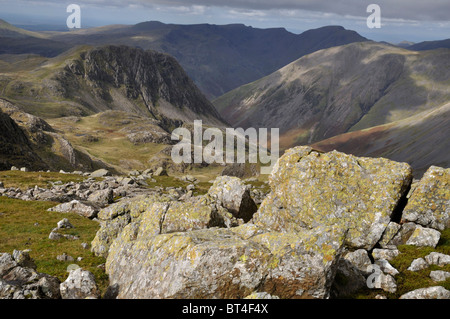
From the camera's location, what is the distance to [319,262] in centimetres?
1418

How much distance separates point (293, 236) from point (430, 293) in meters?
6.09

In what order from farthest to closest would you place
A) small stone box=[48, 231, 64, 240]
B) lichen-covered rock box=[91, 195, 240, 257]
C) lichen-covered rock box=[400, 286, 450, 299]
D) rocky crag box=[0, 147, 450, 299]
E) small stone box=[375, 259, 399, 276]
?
small stone box=[48, 231, 64, 240] < lichen-covered rock box=[91, 195, 240, 257] < small stone box=[375, 259, 399, 276] < rocky crag box=[0, 147, 450, 299] < lichen-covered rock box=[400, 286, 450, 299]

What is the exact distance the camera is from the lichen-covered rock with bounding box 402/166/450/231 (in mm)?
22375

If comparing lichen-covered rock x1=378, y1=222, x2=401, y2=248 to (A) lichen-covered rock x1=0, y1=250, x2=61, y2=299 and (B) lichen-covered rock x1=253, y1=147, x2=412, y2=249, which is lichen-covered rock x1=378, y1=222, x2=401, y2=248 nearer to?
(B) lichen-covered rock x1=253, y1=147, x2=412, y2=249

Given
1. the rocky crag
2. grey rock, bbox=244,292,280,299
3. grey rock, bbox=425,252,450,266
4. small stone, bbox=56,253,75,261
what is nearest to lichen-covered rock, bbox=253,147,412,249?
the rocky crag

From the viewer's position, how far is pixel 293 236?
15.3 m

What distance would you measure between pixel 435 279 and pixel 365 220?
653cm

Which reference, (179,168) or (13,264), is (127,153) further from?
(13,264)

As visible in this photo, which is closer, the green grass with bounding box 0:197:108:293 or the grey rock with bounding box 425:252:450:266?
the grey rock with bounding box 425:252:450:266

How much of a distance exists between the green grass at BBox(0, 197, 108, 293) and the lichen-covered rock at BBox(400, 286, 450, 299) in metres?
15.1

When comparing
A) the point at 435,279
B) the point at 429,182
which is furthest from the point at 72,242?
the point at 429,182

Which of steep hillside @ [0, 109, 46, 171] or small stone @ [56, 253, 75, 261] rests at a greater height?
small stone @ [56, 253, 75, 261]

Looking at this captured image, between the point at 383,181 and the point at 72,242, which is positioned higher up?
the point at 383,181
